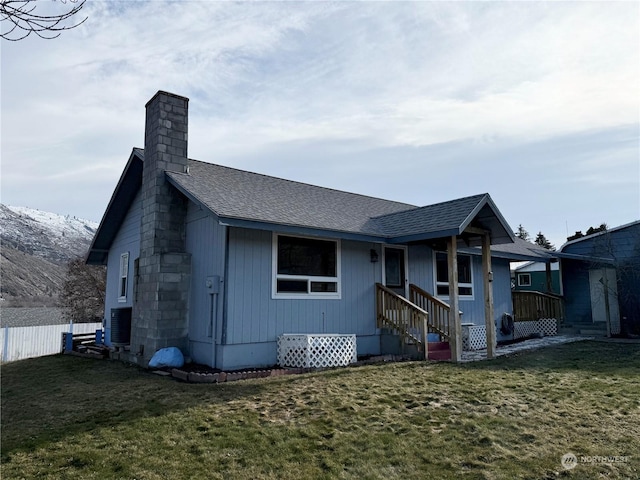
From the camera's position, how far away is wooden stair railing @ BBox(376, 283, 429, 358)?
9734 mm

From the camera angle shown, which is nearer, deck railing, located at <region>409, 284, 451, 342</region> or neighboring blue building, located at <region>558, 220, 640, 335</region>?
deck railing, located at <region>409, 284, 451, 342</region>

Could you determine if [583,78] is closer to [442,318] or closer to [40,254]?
[442,318]

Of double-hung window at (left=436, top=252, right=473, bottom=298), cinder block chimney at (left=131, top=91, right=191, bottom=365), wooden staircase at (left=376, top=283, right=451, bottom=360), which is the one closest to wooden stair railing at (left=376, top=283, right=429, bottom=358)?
wooden staircase at (left=376, top=283, right=451, bottom=360)

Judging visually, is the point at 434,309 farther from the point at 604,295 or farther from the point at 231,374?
the point at 604,295

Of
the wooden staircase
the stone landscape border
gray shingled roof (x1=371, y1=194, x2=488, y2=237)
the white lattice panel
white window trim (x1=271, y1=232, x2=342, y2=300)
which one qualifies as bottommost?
the stone landscape border

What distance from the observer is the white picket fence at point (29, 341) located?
15.0 m

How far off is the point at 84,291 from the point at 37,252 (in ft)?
258

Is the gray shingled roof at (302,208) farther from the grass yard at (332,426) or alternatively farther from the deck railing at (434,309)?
the grass yard at (332,426)

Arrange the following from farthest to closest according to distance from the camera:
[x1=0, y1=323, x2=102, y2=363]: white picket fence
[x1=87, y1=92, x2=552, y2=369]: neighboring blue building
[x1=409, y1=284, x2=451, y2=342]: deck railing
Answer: [x1=0, y1=323, x2=102, y2=363]: white picket fence, [x1=409, y1=284, x2=451, y2=342]: deck railing, [x1=87, y1=92, x2=552, y2=369]: neighboring blue building

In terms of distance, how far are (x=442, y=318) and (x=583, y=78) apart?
6.10 m

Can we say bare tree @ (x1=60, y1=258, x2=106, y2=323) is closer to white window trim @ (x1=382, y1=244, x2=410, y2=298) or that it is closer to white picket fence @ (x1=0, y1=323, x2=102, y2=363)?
white picket fence @ (x1=0, y1=323, x2=102, y2=363)

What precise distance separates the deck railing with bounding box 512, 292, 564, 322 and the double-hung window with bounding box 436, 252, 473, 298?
2.74 m

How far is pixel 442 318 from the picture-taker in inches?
433

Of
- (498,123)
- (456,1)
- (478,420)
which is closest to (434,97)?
(498,123)
